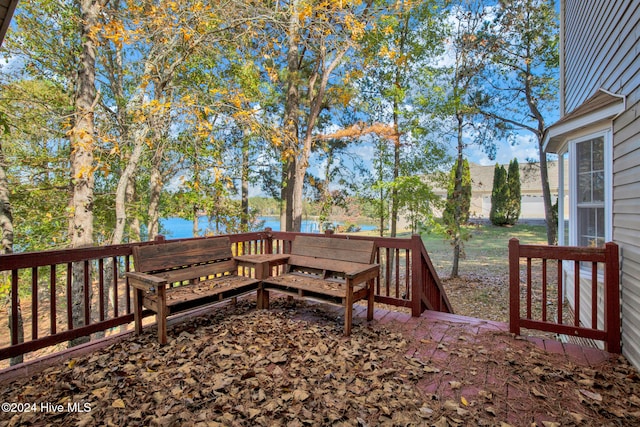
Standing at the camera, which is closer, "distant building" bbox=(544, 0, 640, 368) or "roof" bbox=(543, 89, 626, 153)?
"distant building" bbox=(544, 0, 640, 368)

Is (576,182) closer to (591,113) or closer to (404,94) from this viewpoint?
(591,113)

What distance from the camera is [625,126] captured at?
123 inches

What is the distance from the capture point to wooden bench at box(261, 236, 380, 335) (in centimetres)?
340

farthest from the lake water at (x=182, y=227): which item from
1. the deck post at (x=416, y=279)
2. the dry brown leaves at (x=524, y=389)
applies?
the dry brown leaves at (x=524, y=389)

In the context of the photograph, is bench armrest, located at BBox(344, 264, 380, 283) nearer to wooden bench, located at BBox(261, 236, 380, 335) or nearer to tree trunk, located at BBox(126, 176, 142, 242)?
wooden bench, located at BBox(261, 236, 380, 335)

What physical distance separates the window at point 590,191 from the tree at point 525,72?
277 inches

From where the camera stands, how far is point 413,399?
218cm

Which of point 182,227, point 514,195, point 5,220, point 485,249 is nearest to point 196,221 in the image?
point 182,227

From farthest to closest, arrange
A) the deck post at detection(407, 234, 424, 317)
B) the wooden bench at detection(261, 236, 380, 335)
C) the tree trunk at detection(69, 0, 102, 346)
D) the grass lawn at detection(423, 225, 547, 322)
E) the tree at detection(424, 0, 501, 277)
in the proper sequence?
the tree at detection(424, 0, 501, 277), the grass lawn at detection(423, 225, 547, 322), the tree trunk at detection(69, 0, 102, 346), the deck post at detection(407, 234, 424, 317), the wooden bench at detection(261, 236, 380, 335)

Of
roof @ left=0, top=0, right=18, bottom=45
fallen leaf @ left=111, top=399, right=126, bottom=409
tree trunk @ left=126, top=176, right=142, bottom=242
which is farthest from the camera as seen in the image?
tree trunk @ left=126, top=176, right=142, bottom=242

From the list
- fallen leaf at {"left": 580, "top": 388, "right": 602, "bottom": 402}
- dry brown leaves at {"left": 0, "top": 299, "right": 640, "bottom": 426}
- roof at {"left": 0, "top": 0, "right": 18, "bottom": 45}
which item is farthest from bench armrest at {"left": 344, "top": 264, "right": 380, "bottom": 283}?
roof at {"left": 0, "top": 0, "right": 18, "bottom": 45}

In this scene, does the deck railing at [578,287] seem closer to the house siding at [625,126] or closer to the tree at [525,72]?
the house siding at [625,126]

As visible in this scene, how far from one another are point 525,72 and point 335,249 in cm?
1137

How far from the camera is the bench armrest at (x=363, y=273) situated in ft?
10.8
